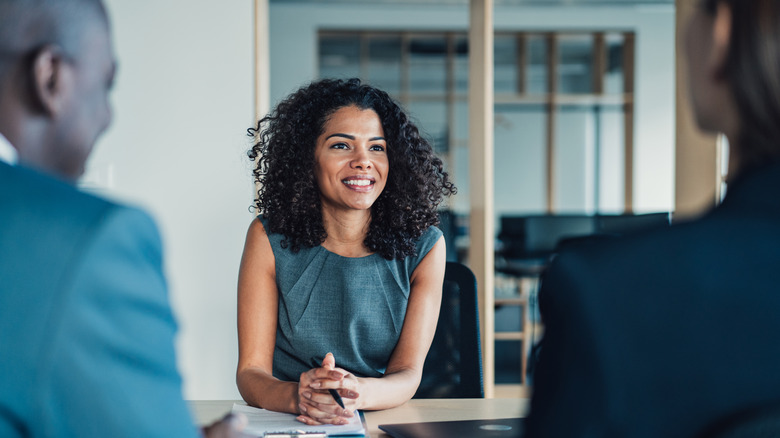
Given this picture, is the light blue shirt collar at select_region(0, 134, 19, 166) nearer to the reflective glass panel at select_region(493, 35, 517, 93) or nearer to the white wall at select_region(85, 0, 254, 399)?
the white wall at select_region(85, 0, 254, 399)

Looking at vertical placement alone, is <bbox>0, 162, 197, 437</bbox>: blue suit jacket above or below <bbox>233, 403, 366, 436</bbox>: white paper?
above

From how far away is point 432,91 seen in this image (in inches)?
311

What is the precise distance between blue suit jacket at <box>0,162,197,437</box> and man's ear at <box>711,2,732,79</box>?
542mm

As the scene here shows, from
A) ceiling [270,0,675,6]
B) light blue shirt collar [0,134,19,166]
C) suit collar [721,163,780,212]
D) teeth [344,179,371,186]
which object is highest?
ceiling [270,0,675,6]

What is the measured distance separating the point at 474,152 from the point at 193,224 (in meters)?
1.33

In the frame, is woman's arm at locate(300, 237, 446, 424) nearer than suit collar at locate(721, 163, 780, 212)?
No

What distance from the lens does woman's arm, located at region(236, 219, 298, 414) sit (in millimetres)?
1472

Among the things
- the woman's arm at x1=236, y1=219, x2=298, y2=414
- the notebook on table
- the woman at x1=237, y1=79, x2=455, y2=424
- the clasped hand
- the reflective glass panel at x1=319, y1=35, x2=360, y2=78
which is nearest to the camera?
the notebook on table

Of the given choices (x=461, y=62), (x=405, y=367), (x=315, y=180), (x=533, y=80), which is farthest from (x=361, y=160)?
(x=533, y=80)

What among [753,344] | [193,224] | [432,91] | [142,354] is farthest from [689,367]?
[432,91]

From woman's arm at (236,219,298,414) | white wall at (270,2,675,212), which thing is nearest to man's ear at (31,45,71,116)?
woman's arm at (236,219,298,414)

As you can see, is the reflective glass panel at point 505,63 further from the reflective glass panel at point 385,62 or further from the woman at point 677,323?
the woman at point 677,323

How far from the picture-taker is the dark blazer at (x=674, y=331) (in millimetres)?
549

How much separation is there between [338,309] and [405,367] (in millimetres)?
238
